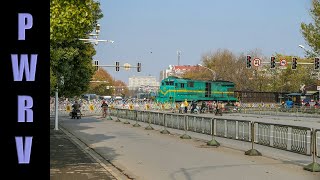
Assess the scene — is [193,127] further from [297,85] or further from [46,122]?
[297,85]

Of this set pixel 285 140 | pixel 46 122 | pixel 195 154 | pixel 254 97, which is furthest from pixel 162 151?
pixel 254 97

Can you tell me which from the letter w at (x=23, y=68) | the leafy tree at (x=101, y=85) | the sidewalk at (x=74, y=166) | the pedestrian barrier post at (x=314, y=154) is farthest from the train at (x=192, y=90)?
the letter w at (x=23, y=68)

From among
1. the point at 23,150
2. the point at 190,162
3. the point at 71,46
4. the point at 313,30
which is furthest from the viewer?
the point at 313,30

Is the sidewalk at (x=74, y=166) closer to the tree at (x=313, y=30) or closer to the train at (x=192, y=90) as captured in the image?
the tree at (x=313, y=30)

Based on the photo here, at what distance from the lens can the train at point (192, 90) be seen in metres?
67.1

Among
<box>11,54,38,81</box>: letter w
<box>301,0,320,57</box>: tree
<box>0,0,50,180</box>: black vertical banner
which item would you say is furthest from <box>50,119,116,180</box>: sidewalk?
<box>301,0,320,57</box>: tree

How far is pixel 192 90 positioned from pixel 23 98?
6371cm

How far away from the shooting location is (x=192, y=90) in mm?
69625

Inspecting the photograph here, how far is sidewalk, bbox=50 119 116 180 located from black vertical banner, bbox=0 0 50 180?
517 centimetres

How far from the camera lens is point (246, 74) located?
334ft

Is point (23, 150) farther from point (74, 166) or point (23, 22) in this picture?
point (74, 166)

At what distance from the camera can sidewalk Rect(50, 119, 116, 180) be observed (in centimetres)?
1169

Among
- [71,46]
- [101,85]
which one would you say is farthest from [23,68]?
[101,85]

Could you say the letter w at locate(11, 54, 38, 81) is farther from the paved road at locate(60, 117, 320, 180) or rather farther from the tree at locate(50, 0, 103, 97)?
the paved road at locate(60, 117, 320, 180)
